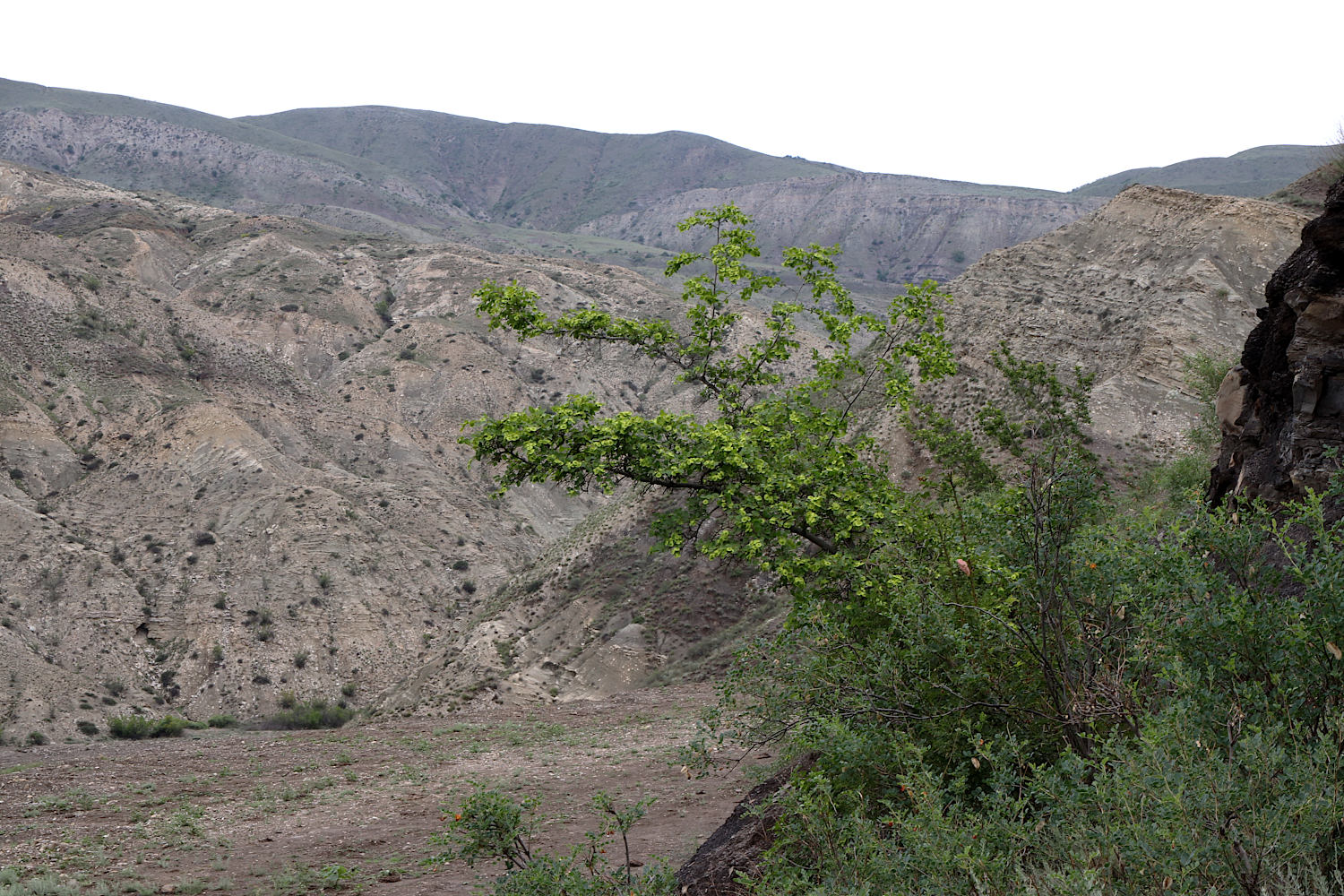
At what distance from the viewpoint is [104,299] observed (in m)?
48.7

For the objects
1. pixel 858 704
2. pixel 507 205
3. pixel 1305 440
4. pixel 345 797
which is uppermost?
pixel 507 205

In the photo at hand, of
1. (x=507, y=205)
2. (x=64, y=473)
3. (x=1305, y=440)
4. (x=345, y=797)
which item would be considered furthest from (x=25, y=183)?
(x=507, y=205)

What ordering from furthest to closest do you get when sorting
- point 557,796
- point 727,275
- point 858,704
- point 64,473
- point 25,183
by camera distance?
point 25,183 → point 64,473 → point 557,796 → point 727,275 → point 858,704

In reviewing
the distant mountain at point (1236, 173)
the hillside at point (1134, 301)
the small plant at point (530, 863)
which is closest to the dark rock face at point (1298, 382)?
the small plant at point (530, 863)

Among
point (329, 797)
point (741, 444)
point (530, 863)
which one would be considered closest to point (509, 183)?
point (329, 797)

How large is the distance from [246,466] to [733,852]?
38.8 meters

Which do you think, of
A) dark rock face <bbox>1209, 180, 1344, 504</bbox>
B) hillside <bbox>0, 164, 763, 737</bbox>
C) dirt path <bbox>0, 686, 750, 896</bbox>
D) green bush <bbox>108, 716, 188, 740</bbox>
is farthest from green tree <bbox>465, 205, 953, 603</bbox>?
green bush <bbox>108, 716, 188, 740</bbox>

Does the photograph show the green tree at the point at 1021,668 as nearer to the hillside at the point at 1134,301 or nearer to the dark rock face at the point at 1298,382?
the dark rock face at the point at 1298,382

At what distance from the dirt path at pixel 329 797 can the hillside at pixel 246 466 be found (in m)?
6.30

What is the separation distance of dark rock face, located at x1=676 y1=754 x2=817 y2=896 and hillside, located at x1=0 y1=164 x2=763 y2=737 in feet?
51.9

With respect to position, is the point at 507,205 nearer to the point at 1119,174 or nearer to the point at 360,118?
the point at 360,118

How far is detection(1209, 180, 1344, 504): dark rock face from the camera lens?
6.65 metres

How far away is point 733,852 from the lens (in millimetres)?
6688

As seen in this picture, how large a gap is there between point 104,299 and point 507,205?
403 ft
